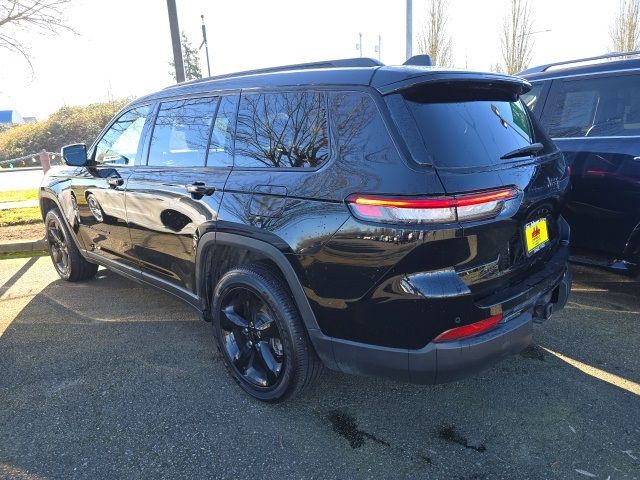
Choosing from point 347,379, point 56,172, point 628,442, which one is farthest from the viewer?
point 56,172

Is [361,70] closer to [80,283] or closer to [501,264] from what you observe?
[501,264]

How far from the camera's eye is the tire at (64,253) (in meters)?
4.73

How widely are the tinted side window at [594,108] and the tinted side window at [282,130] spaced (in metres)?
2.60

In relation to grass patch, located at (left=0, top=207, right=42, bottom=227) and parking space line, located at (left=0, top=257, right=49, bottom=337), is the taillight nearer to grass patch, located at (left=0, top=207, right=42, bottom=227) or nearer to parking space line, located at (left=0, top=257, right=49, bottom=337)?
parking space line, located at (left=0, top=257, right=49, bottom=337)

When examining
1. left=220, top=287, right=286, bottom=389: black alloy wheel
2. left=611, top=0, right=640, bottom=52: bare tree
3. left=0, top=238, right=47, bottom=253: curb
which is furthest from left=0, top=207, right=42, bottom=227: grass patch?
left=611, top=0, right=640, bottom=52: bare tree

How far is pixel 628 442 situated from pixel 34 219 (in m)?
7.86

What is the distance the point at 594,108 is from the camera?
3805 mm

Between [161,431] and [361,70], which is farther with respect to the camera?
[161,431]

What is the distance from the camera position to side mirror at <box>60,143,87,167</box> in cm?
400

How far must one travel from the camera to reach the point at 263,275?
8.38 feet

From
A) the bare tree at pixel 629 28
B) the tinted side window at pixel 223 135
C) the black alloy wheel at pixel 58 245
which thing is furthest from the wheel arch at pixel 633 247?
the bare tree at pixel 629 28

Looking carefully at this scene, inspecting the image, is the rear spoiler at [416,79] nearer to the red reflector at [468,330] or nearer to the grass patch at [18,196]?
the red reflector at [468,330]

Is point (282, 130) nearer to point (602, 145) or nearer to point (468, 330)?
point (468, 330)

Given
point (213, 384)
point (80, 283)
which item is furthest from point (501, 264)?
point (80, 283)
